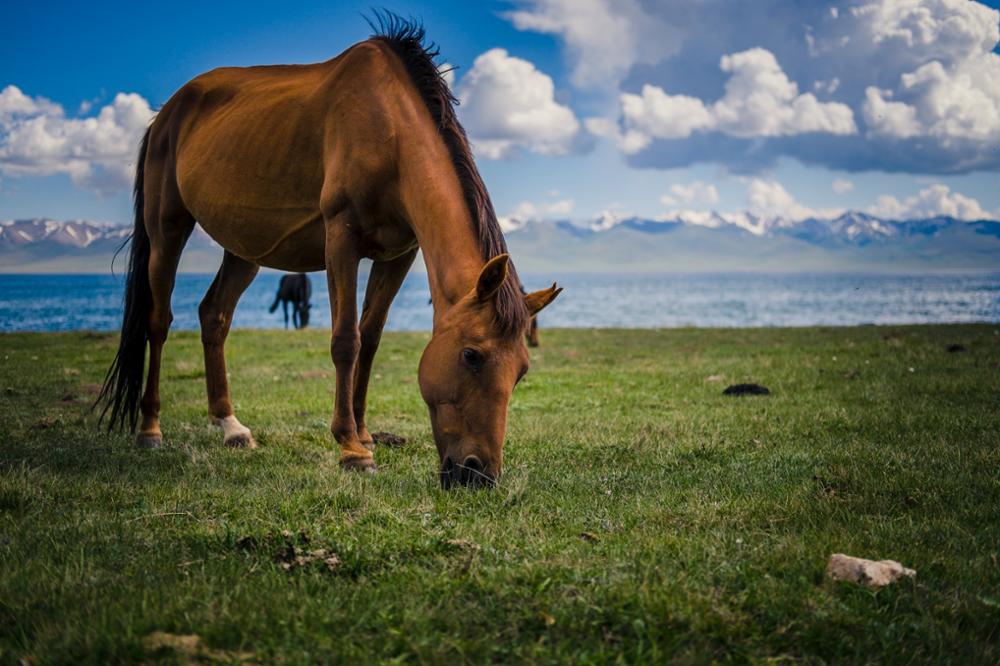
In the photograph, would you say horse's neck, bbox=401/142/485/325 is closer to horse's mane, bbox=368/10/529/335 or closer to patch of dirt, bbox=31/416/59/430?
horse's mane, bbox=368/10/529/335

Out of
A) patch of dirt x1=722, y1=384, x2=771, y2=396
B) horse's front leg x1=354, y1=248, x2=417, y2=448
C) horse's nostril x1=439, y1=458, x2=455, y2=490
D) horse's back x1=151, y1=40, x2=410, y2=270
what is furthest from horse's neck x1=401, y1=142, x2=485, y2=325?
patch of dirt x1=722, y1=384, x2=771, y2=396

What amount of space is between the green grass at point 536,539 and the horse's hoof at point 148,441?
208 millimetres

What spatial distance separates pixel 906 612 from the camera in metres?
3.04

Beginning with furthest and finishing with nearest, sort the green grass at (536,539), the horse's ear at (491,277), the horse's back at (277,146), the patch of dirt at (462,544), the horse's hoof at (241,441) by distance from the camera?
the horse's hoof at (241,441)
the horse's back at (277,146)
the horse's ear at (491,277)
the patch of dirt at (462,544)
the green grass at (536,539)

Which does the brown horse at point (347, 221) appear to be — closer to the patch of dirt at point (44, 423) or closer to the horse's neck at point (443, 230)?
the horse's neck at point (443, 230)

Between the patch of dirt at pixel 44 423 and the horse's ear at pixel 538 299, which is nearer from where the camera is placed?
the horse's ear at pixel 538 299

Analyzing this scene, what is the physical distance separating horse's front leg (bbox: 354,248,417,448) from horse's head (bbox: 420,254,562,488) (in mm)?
1982

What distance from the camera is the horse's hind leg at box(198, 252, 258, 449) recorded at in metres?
7.33

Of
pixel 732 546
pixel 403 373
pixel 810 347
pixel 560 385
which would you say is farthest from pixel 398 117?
pixel 810 347

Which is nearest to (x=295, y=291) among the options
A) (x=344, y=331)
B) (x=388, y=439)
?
(x=388, y=439)

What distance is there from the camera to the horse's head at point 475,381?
4574 mm

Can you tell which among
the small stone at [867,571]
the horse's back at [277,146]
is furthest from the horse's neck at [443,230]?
the small stone at [867,571]

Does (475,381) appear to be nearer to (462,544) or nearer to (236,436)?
(462,544)

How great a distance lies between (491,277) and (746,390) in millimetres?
6636
